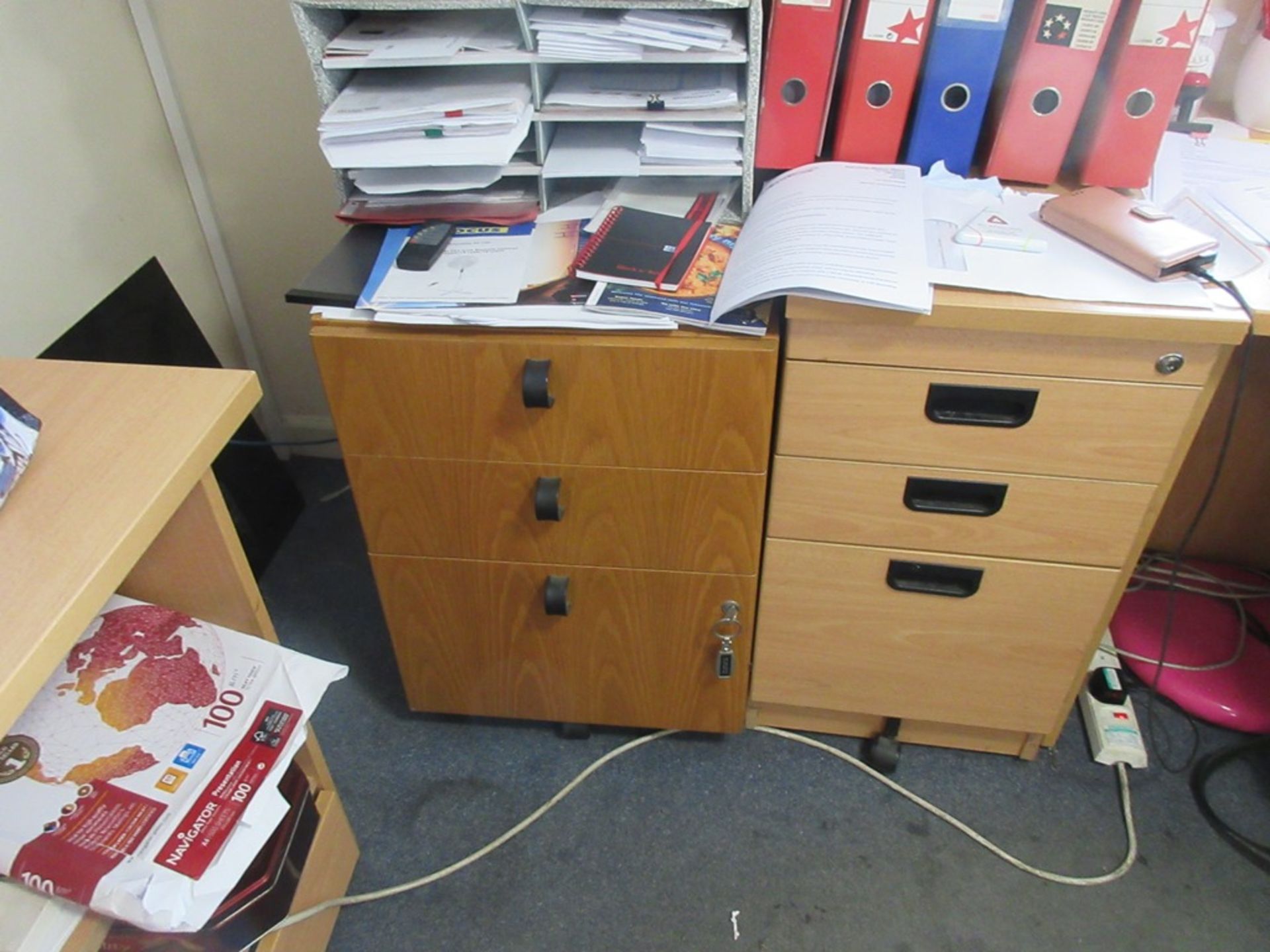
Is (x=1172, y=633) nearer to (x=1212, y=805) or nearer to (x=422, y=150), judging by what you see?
(x=1212, y=805)

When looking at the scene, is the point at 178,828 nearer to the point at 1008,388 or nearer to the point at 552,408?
the point at 552,408

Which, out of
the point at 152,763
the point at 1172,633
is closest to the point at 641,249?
the point at 152,763

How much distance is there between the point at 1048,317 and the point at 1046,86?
0.31 meters

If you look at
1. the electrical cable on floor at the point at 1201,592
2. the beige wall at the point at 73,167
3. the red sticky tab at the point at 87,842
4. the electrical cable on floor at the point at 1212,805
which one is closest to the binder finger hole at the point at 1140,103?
the electrical cable on floor at the point at 1201,592

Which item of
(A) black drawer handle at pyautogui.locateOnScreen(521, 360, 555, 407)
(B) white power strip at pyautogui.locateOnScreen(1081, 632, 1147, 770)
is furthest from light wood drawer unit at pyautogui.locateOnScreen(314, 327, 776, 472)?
(B) white power strip at pyautogui.locateOnScreen(1081, 632, 1147, 770)

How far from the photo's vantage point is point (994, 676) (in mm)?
1173

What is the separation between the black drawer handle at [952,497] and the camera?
100 cm

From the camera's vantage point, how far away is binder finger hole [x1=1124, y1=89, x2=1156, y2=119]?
96 centimetres

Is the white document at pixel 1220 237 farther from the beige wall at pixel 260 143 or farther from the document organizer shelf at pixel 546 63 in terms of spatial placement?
the beige wall at pixel 260 143

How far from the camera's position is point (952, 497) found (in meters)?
1.02

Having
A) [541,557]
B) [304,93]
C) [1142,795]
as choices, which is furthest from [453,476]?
[1142,795]

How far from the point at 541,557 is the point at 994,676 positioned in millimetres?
605

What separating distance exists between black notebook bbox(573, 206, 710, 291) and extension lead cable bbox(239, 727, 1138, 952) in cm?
71

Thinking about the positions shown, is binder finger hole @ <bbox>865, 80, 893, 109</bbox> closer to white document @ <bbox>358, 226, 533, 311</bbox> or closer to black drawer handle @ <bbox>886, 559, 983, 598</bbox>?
white document @ <bbox>358, 226, 533, 311</bbox>
